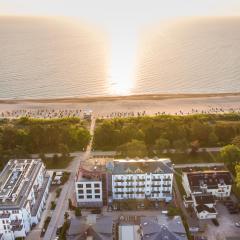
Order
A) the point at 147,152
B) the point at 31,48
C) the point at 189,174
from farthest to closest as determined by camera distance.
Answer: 1. the point at 31,48
2. the point at 147,152
3. the point at 189,174

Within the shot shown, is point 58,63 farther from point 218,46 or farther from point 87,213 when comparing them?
point 87,213

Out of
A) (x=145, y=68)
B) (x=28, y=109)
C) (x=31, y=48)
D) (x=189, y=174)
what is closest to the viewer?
(x=189, y=174)

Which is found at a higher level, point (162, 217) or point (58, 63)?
point (58, 63)

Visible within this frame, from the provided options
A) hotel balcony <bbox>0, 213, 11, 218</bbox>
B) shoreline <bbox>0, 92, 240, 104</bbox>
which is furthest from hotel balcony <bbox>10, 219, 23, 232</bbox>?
shoreline <bbox>0, 92, 240, 104</bbox>

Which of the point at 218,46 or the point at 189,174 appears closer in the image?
the point at 189,174

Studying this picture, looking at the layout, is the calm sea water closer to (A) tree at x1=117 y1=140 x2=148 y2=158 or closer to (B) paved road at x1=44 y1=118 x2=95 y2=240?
(A) tree at x1=117 y1=140 x2=148 y2=158

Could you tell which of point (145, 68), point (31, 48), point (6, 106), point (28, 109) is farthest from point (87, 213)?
point (31, 48)
